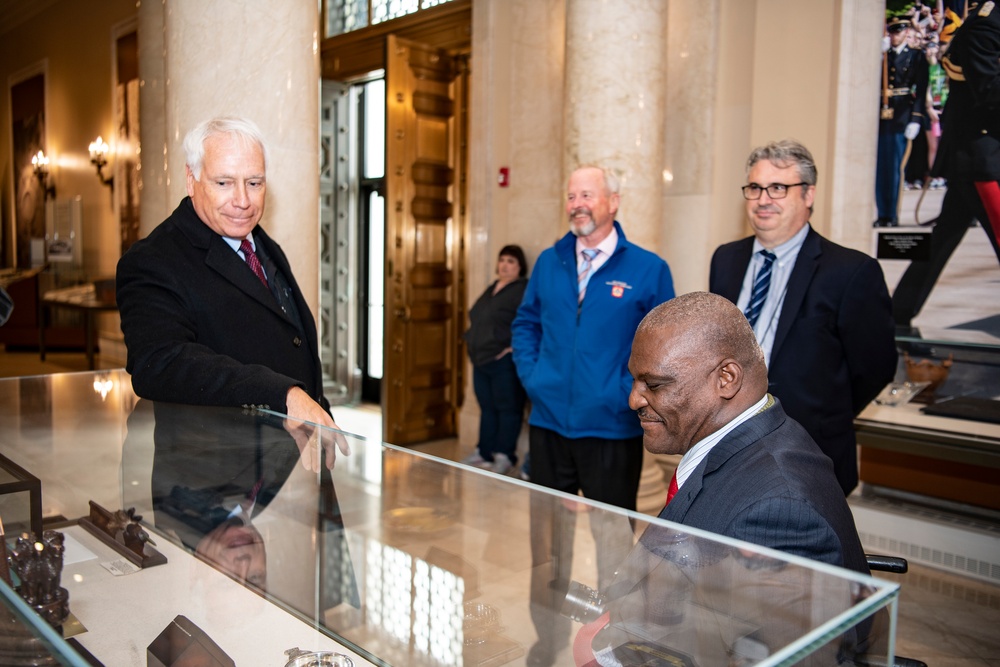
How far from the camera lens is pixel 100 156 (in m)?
11.1

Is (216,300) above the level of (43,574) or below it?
above

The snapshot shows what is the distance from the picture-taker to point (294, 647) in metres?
1.33

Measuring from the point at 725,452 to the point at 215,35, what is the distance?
93.5 inches

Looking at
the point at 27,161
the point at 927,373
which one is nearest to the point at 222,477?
the point at 927,373

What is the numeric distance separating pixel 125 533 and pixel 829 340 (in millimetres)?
2065

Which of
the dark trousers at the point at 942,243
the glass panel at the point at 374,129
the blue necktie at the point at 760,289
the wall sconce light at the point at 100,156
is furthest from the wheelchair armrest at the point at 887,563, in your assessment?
the wall sconce light at the point at 100,156

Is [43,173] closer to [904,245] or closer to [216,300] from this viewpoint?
[904,245]

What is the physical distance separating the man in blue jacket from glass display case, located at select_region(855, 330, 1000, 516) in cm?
123

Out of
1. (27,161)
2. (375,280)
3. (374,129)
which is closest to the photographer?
(374,129)

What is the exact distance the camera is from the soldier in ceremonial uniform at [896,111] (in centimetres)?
433

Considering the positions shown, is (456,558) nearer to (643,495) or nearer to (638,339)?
(638,339)

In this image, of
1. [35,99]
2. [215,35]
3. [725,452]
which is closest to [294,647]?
[725,452]

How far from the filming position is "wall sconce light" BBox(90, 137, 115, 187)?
1112 cm

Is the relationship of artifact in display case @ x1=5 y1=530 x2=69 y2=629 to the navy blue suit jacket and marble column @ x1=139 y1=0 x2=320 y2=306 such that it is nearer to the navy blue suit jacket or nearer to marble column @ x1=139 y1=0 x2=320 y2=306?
marble column @ x1=139 y1=0 x2=320 y2=306
